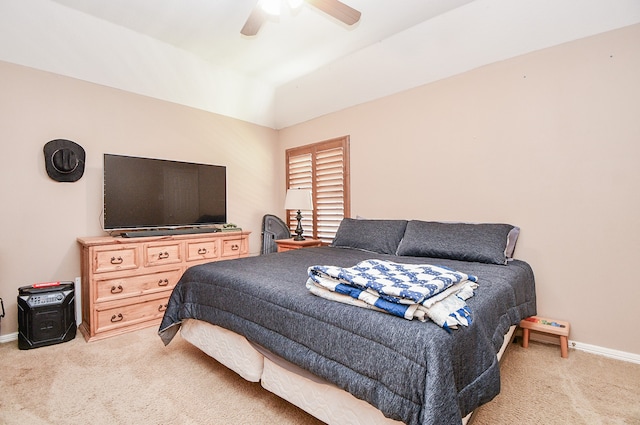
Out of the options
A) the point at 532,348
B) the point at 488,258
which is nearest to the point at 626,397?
the point at 532,348

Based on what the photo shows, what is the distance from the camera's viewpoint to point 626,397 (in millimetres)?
1715

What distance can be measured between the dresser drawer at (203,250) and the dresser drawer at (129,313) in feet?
1.53

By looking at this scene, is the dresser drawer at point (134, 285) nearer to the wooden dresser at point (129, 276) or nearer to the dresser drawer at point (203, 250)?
the wooden dresser at point (129, 276)

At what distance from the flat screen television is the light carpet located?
122 centimetres

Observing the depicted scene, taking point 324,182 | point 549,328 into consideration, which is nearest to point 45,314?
point 324,182

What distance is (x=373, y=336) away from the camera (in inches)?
44.4

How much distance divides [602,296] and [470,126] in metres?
1.67

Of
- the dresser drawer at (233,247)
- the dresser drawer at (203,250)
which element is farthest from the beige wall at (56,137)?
Result: the dresser drawer at (233,247)

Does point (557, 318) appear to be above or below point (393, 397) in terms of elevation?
below

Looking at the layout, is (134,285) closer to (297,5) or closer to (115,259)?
(115,259)

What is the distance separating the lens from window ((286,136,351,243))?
3836mm

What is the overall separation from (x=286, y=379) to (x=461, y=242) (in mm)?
1704

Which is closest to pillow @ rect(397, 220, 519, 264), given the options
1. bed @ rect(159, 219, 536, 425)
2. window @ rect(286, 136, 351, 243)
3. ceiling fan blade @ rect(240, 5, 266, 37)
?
bed @ rect(159, 219, 536, 425)

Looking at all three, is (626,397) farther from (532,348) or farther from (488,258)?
(488,258)
